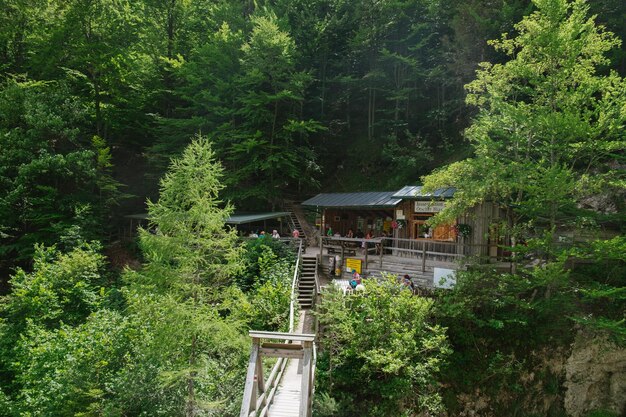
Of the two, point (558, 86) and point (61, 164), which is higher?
point (558, 86)

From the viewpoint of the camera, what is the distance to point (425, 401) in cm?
1206

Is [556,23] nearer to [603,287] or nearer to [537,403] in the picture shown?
[603,287]

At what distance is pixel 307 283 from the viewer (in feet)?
59.3

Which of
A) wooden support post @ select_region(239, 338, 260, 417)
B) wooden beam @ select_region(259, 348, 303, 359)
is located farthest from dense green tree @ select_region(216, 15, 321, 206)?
wooden support post @ select_region(239, 338, 260, 417)

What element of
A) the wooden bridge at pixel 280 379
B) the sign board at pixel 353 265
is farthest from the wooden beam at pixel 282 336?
the sign board at pixel 353 265

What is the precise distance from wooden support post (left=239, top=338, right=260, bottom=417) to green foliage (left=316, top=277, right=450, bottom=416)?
3.98 m

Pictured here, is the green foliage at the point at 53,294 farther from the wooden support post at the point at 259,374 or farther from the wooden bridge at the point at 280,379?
the wooden support post at the point at 259,374

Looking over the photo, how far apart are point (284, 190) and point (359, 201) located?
38.6ft

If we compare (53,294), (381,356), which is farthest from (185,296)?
(53,294)

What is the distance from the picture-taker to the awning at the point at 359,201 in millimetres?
20028

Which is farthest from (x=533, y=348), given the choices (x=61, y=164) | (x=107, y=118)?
(x=107, y=118)

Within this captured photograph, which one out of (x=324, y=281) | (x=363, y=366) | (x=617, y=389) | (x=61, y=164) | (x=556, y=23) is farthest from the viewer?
→ (x=61, y=164)

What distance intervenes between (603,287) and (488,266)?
3.58 meters

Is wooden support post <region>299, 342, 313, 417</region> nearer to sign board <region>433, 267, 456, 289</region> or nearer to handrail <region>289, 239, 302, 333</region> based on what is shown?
handrail <region>289, 239, 302, 333</region>
